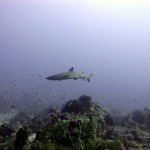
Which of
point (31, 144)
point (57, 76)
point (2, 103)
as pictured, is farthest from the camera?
point (2, 103)

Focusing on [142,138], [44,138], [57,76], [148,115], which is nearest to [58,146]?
[44,138]

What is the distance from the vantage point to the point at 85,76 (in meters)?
15.6

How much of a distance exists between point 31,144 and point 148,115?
15924mm

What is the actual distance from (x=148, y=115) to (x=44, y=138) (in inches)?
615

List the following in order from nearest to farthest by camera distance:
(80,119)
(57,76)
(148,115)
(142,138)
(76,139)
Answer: (76,139), (80,119), (57,76), (142,138), (148,115)

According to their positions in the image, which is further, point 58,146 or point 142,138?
point 142,138

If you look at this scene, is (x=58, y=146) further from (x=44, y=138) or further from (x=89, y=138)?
(x=89, y=138)

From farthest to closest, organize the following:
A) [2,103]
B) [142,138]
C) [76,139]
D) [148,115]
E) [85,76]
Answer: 1. [2,103]
2. [148,115]
3. [85,76]
4. [142,138]
5. [76,139]

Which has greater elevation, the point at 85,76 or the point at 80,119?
the point at 85,76

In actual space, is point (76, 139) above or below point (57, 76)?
below

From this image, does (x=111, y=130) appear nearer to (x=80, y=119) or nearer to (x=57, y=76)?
(x=57, y=76)

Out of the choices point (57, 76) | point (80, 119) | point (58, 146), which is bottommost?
point (58, 146)

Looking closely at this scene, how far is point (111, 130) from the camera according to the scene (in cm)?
1404

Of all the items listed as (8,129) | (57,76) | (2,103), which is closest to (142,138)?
(57,76)
